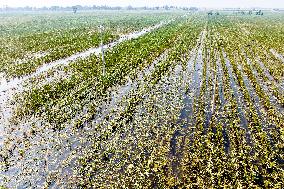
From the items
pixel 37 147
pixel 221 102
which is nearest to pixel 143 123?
Result: pixel 37 147

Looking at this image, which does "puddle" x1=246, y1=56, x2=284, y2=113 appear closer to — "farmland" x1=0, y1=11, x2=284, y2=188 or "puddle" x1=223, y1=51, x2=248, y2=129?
"farmland" x1=0, y1=11, x2=284, y2=188

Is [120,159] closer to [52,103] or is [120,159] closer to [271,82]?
[52,103]

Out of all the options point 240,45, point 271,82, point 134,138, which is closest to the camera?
point 134,138

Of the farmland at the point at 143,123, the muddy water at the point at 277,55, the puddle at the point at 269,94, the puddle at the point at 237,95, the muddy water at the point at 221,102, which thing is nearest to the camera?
the farmland at the point at 143,123

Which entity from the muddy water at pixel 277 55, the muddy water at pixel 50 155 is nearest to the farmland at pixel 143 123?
the muddy water at pixel 50 155

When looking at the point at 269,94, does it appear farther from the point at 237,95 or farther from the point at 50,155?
the point at 50,155

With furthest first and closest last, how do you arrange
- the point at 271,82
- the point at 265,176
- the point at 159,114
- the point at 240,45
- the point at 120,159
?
the point at 240,45, the point at 271,82, the point at 159,114, the point at 120,159, the point at 265,176

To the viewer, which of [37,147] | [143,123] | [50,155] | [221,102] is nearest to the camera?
[50,155]

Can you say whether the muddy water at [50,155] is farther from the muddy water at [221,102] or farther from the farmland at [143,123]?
the muddy water at [221,102]

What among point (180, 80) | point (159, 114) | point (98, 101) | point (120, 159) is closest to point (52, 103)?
point (98, 101)
